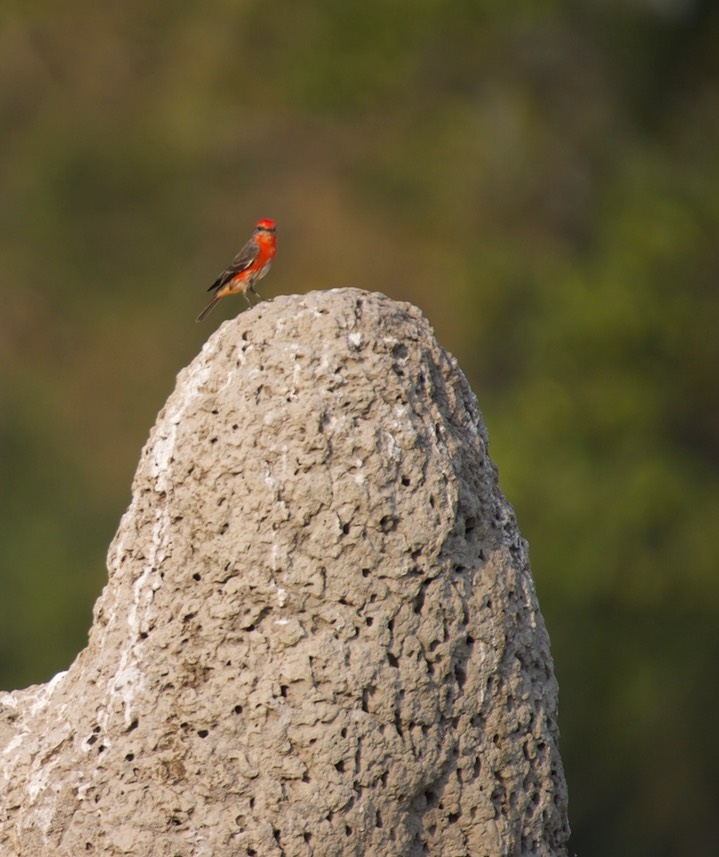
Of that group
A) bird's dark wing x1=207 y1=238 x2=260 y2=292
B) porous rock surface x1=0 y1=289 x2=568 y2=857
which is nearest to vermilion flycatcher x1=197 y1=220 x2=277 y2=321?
bird's dark wing x1=207 y1=238 x2=260 y2=292

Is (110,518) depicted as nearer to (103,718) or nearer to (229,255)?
(229,255)

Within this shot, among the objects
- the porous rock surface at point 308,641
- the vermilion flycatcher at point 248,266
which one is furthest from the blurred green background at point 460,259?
the porous rock surface at point 308,641

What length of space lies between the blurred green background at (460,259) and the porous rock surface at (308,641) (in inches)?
524

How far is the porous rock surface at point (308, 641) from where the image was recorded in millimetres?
5383

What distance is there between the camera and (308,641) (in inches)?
215

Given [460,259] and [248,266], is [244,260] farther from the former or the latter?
[460,259]

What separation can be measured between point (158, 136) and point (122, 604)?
2708 cm

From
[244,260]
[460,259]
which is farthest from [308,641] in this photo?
[460,259]

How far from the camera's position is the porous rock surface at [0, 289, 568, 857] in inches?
212

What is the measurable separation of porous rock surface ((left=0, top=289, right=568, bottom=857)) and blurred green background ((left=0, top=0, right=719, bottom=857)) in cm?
1331

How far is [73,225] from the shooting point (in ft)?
103

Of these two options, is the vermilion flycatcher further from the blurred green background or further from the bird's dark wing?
the blurred green background

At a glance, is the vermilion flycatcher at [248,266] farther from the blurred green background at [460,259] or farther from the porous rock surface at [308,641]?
the blurred green background at [460,259]

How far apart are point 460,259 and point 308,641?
18970mm
